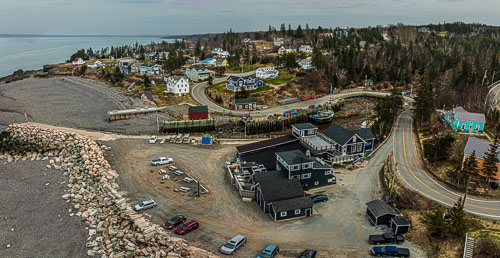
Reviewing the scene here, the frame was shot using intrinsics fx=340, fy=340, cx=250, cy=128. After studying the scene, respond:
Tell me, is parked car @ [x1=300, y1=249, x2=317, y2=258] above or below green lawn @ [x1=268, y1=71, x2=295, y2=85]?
below

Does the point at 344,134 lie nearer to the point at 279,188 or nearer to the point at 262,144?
the point at 262,144

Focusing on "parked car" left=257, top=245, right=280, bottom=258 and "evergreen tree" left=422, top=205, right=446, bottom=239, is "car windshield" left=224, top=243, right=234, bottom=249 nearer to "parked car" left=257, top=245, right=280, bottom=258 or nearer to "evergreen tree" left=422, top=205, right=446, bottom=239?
"parked car" left=257, top=245, right=280, bottom=258

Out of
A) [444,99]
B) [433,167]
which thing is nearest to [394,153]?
[433,167]

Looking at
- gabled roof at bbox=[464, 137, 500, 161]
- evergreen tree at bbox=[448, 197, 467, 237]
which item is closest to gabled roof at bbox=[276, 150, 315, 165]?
evergreen tree at bbox=[448, 197, 467, 237]

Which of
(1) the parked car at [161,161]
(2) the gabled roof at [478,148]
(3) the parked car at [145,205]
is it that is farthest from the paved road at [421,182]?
(1) the parked car at [161,161]

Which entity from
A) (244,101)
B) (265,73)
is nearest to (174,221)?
(244,101)

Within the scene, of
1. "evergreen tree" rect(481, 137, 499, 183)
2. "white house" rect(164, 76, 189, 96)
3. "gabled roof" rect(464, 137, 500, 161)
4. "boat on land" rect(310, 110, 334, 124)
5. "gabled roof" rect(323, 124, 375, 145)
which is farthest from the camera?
"white house" rect(164, 76, 189, 96)
